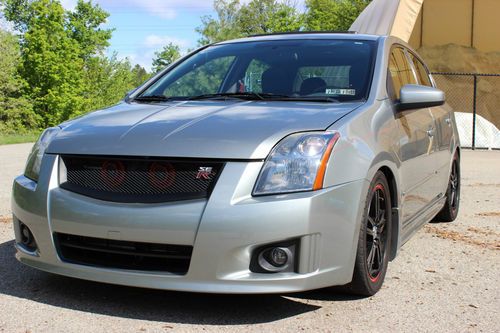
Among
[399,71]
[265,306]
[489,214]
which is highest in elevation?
[399,71]

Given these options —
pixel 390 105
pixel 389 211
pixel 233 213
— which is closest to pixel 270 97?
pixel 390 105

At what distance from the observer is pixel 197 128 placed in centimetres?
335

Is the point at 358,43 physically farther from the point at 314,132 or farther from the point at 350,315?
the point at 350,315

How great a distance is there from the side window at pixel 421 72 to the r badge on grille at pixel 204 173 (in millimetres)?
2960

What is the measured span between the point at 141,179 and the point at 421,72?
340 cm

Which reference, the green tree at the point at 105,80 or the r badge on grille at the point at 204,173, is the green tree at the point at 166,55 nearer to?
the green tree at the point at 105,80

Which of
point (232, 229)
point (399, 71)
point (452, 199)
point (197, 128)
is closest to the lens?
point (232, 229)

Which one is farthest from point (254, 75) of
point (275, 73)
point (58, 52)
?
point (58, 52)

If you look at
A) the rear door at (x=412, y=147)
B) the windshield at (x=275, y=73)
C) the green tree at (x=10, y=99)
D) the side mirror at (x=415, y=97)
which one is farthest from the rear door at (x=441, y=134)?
the green tree at (x=10, y=99)

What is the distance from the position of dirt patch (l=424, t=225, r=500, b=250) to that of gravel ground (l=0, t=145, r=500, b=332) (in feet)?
2.13

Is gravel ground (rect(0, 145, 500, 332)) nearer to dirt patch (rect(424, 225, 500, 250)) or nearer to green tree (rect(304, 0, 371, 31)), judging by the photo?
dirt patch (rect(424, 225, 500, 250))

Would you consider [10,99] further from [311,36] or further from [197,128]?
[197,128]

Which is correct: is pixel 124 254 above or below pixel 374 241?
above

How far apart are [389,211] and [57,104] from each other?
49.5 metres
